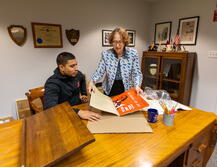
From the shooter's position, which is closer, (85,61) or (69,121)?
(69,121)

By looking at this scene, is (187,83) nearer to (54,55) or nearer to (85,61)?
(85,61)

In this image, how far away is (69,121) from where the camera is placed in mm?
777

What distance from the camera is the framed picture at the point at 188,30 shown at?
259 cm

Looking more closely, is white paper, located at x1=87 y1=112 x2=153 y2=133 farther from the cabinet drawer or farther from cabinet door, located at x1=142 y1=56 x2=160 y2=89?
cabinet door, located at x1=142 y1=56 x2=160 y2=89

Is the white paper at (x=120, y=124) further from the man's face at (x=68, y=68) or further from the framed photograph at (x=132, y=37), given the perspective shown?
the framed photograph at (x=132, y=37)

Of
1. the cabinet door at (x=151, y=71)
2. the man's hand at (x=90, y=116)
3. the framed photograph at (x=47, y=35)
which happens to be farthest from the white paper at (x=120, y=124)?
the cabinet door at (x=151, y=71)

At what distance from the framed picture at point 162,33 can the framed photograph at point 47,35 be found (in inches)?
79.6

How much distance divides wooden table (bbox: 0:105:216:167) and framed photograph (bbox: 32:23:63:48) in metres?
1.66

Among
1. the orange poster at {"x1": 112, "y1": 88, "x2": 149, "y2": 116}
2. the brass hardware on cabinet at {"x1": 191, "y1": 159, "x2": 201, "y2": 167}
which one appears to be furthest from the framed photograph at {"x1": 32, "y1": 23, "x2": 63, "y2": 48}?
the brass hardware on cabinet at {"x1": 191, "y1": 159, "x2": 201, "y2": 167}

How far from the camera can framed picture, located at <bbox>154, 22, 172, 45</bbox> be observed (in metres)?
3.01

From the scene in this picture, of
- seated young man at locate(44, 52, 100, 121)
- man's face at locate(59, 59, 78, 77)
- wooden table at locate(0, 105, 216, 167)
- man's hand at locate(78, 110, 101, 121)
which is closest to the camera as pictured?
wooden table at locate(0, 105, 216, 167)

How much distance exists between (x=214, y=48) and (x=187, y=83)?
27.1 inches

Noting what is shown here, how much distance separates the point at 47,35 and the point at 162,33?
7.35 ft

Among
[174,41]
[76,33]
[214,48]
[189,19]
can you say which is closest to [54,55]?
[76,33]
